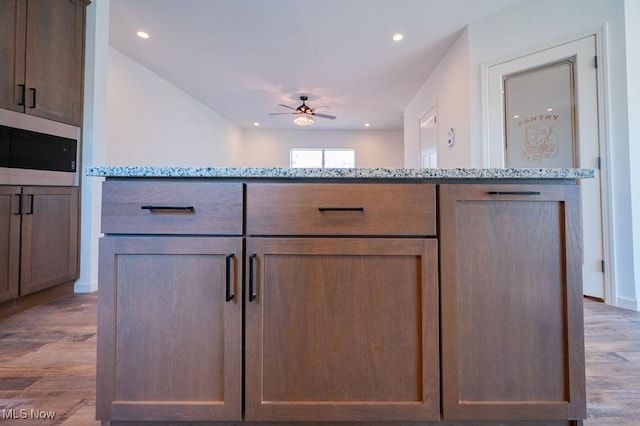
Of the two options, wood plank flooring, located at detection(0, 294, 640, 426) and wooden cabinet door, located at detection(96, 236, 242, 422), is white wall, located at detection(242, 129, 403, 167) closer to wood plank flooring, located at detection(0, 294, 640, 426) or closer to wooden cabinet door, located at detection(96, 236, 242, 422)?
wood plank flooring, located at detection(0, 294, 640, 426)

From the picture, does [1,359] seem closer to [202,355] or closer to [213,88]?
[202,355]

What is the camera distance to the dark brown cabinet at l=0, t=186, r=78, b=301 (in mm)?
1983

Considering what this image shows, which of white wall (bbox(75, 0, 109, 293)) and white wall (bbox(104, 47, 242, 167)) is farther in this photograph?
white wall (bbox(104, 47, 242, 167))

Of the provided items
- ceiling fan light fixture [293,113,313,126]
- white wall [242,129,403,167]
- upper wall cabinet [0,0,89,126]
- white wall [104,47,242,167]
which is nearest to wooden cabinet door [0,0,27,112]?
upper wall cabinet [0,0,89,126]

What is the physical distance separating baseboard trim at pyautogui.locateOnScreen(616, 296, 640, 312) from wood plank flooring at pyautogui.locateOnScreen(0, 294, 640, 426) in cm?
8

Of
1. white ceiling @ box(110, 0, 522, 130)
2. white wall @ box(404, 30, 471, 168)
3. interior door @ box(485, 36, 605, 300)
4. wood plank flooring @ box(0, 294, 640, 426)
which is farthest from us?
white wall @ box(404, 30, 471, 168)

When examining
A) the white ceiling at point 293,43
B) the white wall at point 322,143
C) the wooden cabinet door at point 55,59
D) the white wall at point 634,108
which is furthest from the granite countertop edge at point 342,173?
the white wall at point 322,143

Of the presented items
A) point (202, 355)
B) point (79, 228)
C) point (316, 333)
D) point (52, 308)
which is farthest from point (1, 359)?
point (316, 333)

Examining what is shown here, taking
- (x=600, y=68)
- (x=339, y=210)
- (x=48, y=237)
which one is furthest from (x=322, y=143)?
(x=339, y=210)

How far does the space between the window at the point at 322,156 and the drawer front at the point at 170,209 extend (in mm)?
6894

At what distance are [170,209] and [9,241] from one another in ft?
6.49

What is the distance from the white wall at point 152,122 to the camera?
3.43 meters

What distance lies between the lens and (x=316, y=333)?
92 centimetres

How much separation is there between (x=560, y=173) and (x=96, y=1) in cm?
363
